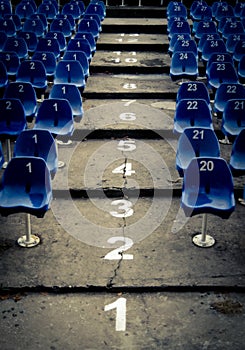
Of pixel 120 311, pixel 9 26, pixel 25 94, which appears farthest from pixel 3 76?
pixel 120 311

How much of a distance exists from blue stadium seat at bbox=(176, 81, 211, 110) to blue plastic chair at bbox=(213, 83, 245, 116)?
17 cm

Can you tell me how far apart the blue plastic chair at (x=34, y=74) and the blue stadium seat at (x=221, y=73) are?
274 cm

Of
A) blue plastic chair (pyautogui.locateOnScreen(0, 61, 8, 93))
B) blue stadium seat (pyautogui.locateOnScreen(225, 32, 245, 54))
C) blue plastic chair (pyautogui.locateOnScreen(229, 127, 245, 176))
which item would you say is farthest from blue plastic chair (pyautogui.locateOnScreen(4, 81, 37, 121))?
blue stadium seat (pyautogui.locateOnScreen(225, 32, 245, 54))

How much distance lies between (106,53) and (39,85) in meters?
3.27

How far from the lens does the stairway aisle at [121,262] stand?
4.54 meters

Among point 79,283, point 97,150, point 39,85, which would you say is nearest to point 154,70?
point 39,85

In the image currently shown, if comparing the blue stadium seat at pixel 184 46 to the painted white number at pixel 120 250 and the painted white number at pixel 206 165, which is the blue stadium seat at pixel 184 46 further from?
the painted white number at pixel 120 250

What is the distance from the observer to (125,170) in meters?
7.00

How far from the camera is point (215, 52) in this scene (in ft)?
31.8

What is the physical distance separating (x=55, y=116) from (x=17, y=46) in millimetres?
3246

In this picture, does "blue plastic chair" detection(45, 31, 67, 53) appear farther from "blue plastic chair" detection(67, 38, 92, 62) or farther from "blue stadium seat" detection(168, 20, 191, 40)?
"blue stadium seat" detection(168, 20, 191, 40)

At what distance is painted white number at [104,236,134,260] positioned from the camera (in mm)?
5477

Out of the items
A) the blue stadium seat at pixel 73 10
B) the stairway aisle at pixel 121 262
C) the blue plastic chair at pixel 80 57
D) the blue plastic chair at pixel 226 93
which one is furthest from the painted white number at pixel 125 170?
the blue stadium seat at pixel 73 10

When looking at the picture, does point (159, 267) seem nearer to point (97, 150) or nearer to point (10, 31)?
point (97, 150)
